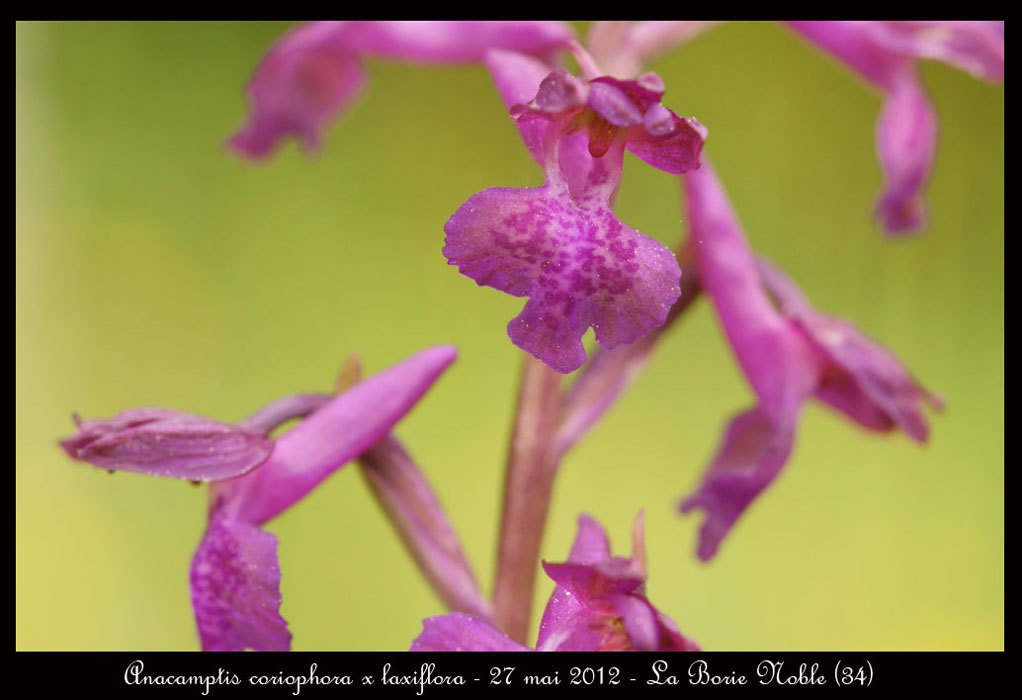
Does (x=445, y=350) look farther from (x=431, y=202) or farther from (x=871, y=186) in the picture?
(x=871, y=186)

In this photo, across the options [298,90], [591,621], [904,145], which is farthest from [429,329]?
[591,621]

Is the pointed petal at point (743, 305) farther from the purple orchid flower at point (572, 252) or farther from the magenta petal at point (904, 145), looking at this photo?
the purple orchid flower at point (572, 252)

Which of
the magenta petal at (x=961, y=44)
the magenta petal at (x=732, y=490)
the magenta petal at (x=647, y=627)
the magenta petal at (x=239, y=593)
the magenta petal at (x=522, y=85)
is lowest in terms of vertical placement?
the magenta petal at (x=647, y=627)

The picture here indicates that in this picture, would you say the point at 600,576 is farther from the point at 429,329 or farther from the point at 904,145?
the point at 429,329

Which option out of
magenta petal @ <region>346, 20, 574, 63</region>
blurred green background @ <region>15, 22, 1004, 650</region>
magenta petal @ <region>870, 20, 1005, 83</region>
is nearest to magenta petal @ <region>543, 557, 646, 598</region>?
magenta petal @ <region>346, 20, 574, 63</region>

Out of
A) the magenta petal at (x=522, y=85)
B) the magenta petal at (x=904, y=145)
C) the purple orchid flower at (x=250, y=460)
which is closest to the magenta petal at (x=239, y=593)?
the purple orchid flower at (x=250, y=460)

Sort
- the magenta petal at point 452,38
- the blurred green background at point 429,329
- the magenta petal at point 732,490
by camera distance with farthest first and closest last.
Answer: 1. the blurred green background at point 429,329
2. the magenta petal at point 452,38
3. the magenta petal at point 732,490

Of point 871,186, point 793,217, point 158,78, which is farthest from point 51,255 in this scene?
point 871,186
